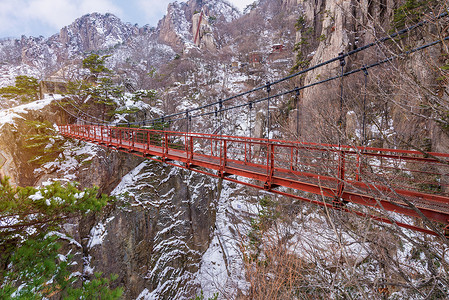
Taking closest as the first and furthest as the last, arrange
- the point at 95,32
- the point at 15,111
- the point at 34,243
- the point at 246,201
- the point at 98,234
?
the point at 34,243, the point at 98,234, the point at 15,111, the point at 246,201, the point at 95,32

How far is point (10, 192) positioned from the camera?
306 centimetres

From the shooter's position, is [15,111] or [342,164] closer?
[342,164]

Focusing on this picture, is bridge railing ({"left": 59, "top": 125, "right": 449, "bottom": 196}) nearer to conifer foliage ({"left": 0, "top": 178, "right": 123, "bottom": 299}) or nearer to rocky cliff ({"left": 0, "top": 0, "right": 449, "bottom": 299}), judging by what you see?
rocky cliff ({"left": 0, "top": 0, "right": 449, "bottom": 299})

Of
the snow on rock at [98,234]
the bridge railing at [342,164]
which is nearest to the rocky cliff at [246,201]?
the snow on rock at [98,234]

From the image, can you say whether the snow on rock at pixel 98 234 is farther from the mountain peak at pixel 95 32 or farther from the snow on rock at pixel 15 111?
the mountain peak at pixel 95 32

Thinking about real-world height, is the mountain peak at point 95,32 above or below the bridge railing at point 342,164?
above

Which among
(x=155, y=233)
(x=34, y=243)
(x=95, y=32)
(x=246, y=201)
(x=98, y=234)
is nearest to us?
(x=34, y=243)

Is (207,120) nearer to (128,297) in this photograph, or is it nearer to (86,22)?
(128,297)

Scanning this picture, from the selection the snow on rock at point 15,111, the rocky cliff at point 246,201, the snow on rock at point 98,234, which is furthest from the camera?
the snow on rock at point 15,111

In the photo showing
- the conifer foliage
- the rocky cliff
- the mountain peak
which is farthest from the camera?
the mountain peak

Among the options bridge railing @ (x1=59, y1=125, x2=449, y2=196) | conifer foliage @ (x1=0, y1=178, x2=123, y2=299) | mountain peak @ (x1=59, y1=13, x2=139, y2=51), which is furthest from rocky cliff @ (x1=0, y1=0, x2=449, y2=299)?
mountain peak @ (x1=59, y1=13, x2=139, y2=51)

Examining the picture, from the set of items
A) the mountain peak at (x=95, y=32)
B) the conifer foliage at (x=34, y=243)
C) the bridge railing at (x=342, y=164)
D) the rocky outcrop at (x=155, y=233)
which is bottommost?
the rocky outcrop at (x=155, y=233)

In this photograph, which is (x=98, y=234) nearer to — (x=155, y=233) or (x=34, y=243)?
(x=155, y=233)

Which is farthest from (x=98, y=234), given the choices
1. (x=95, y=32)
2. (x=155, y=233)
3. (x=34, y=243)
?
(x=95, y=32)
